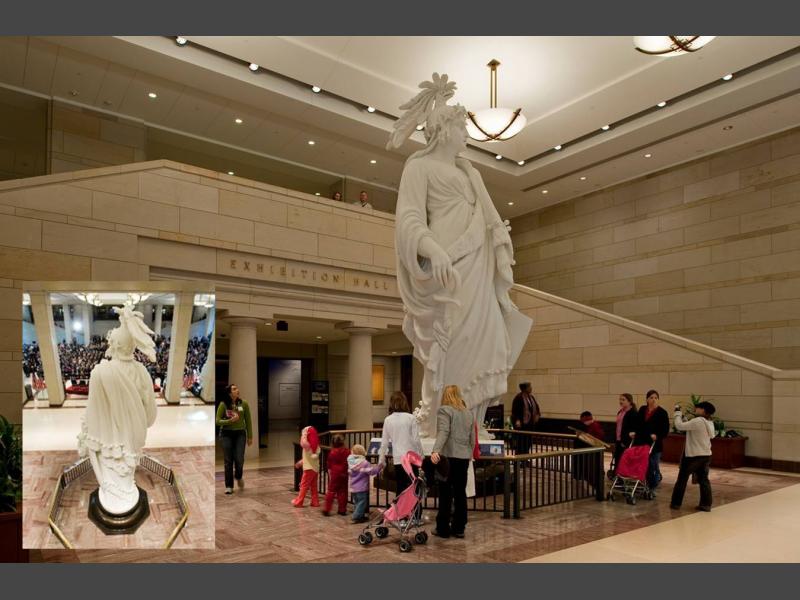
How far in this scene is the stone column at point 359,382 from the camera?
1351 centimetres

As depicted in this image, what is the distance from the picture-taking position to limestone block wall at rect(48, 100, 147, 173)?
13.9 metres

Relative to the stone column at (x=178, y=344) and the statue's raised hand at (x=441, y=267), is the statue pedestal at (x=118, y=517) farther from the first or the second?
the statue's raised hand at (x=441, y=267)

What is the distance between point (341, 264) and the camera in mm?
13156

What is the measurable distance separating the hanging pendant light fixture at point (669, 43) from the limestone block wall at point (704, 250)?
6.63m

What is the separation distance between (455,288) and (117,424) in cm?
357

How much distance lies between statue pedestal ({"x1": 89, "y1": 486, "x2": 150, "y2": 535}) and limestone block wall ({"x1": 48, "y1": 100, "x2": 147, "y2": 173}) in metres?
12.1

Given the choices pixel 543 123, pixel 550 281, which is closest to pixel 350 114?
pixel 543 123

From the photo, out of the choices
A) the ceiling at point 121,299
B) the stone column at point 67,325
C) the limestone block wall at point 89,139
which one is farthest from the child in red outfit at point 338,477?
the limestone block wall at point 89,139

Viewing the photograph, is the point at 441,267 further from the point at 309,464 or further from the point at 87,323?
the point at 87,323

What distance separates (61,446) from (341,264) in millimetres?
9270

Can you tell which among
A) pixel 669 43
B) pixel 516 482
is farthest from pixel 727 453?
pixel 669 43

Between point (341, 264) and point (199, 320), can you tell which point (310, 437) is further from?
point (341, 264)

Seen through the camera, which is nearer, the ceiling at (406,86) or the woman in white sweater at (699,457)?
the woman in white sweater at (699,457)

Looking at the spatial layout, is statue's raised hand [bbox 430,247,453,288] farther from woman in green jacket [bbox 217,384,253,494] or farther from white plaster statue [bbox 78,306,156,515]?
woman in green jacket [bbox 217,384,253,494]
